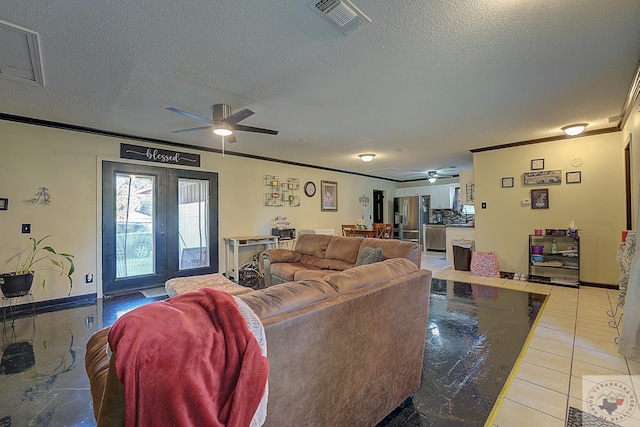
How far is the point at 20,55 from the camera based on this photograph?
7.54 feet

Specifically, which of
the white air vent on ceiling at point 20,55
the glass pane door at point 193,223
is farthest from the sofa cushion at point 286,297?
the glass pane door at point 193,223

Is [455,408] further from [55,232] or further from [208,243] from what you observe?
[55,232]

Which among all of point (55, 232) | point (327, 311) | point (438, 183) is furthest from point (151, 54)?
point (438, 183)

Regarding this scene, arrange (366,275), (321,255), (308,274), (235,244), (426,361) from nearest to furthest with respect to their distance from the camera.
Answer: (366,275)
(426,361)
(308,274)
(321,255)
(235,244)

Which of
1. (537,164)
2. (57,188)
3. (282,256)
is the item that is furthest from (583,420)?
(57,188)

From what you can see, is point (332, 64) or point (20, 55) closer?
point (20, 55)

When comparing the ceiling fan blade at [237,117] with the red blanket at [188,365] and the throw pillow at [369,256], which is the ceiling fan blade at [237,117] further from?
the red blanket at [188,365]

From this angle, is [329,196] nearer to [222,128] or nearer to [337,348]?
[222,128]

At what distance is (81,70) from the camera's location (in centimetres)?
253

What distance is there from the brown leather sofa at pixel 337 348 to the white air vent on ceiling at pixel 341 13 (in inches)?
61.4

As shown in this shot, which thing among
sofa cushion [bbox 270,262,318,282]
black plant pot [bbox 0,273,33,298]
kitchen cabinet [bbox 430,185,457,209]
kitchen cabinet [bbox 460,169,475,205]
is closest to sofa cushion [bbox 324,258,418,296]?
sofa cushion [bbox 270,262,318,282]

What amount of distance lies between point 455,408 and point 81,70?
152 inches

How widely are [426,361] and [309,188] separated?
17.6ft

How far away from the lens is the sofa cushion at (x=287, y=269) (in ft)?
13.0
